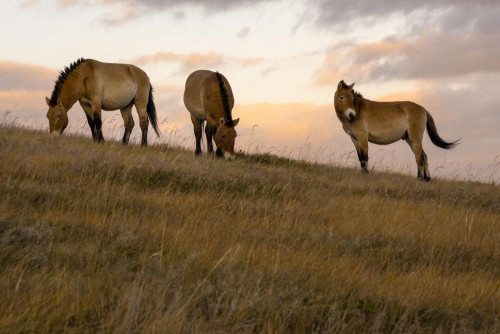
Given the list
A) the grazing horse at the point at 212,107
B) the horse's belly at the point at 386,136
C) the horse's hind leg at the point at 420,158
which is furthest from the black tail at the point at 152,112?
the horse's hind leg at the point at 420,158

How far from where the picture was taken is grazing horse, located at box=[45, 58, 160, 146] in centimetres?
1527

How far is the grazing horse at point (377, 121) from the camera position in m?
16.0

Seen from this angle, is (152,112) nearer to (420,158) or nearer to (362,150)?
(362,150)

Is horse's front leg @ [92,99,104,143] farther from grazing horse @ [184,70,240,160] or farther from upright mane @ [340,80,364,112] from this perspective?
upright mane @ [340,80,364,112]

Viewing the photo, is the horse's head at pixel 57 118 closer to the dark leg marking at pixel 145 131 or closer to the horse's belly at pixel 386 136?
the dark leg marking at pixel 145 131

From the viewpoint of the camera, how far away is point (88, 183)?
8945 mm

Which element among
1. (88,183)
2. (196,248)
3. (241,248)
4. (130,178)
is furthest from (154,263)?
(130,178)

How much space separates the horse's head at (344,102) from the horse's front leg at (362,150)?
0.65 m

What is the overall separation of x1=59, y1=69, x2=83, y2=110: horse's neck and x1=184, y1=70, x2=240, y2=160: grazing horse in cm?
312

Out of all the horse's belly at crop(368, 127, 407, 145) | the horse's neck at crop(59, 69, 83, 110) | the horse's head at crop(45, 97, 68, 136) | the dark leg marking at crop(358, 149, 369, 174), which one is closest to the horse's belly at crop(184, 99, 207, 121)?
the horse's neck at crop(59, 69, 83, 110)

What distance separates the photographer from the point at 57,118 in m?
15.1

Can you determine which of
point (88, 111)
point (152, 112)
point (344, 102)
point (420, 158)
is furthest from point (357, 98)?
point (88, 111)

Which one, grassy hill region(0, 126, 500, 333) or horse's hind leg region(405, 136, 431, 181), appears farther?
horse's hind leg region(405, 136, 431, 181)

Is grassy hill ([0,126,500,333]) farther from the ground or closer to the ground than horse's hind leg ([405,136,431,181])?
closer to the ground
